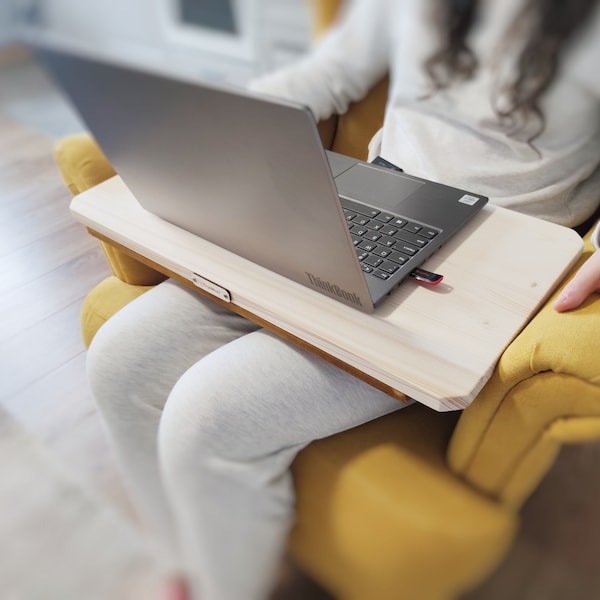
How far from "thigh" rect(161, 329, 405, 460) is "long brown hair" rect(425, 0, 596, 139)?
0.99ft

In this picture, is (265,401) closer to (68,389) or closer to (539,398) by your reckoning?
(539,398)

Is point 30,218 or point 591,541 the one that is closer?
point 591,541

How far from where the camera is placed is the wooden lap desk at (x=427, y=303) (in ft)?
1.32

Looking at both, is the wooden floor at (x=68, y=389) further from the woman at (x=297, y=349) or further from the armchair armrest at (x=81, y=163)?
the woman at (x=297, y=349)

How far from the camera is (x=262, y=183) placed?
38 centimetres

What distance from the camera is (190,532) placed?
0.57 m

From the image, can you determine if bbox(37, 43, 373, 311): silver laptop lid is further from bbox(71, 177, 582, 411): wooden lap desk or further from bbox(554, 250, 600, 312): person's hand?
bbox(554, 250, 600, 312): person's hand

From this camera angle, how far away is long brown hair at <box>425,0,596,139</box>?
235 mm

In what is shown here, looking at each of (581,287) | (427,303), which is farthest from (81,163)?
(581,287)

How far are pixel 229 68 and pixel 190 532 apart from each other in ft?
1.61

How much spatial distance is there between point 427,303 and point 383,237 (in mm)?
84

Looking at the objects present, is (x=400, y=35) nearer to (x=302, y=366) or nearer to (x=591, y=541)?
(x=302, y=366)

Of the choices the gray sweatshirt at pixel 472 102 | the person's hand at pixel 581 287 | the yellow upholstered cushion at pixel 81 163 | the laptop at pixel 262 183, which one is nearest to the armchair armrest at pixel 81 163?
the yellow upholstered cushion at pixel 81 163

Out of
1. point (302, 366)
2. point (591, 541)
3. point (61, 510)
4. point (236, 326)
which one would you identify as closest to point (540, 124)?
point (302, 366)
